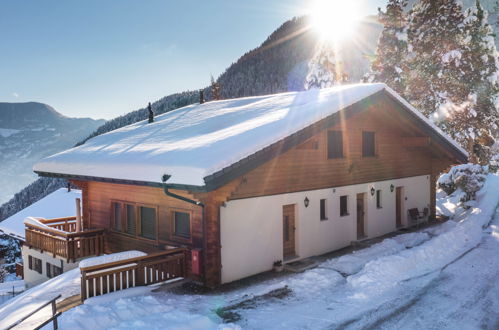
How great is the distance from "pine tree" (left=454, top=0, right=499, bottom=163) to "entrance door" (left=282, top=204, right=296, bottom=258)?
2083cm

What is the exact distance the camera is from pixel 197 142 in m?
11.4

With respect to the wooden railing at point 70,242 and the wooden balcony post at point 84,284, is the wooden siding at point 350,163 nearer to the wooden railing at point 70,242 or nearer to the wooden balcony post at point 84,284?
the wooden balcony post at point 84,284

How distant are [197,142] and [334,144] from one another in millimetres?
5571

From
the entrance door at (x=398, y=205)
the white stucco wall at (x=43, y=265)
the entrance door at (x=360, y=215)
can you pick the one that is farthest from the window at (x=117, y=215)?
the entrance door at (x=398, y=205)

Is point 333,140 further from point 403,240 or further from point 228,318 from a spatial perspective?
point 228,318

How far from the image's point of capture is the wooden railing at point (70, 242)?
44.3 ft

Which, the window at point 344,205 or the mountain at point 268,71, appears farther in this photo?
the mountain at point 268,71

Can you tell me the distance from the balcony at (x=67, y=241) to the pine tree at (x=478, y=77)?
83.4 ft

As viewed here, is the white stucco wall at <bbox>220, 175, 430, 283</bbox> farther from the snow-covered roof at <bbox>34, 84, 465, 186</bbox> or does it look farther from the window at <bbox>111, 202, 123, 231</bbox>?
the window at <bbox>111, 202, 123, 231</bbox>

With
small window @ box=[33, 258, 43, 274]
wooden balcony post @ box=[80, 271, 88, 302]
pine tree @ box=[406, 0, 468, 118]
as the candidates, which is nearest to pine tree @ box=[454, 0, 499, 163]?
pine tree @ box=[406, 0, 468, 118]

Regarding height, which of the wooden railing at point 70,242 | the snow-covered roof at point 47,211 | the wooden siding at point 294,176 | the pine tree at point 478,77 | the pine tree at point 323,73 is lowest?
the snow-covered roof at point 47,211

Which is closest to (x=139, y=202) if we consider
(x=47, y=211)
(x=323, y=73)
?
(x=47, y=211)

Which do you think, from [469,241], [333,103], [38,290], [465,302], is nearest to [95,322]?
[38,290]

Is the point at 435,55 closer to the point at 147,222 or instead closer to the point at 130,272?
the point at 147,222
